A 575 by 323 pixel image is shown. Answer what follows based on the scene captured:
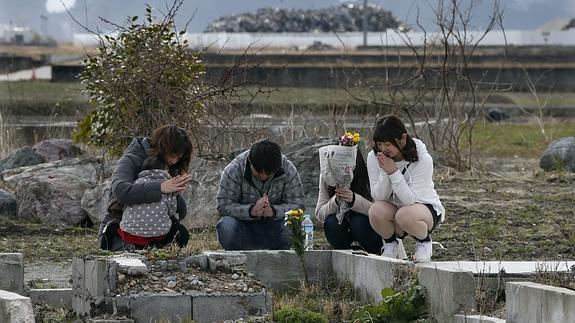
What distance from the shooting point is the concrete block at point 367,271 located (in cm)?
834

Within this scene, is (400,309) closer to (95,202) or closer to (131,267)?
(131,267)

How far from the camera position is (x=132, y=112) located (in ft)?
43.8

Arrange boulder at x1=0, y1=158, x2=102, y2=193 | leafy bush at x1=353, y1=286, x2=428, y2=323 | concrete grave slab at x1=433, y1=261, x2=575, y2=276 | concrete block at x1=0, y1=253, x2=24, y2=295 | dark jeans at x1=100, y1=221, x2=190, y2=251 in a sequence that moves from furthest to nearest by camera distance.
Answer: boulder at x1=0, y1=158, x2=102, y2=193 < dark jeans at x1=100, y1=221, x2=190, y2=251 < concrete block at x1=0, y1=253, x2=24, y2=295 < concrete grave slab at x1=433, y1=261, x2=575, y2=276 < leafy bush at x1=353, y1=286, x2=428, y2=323

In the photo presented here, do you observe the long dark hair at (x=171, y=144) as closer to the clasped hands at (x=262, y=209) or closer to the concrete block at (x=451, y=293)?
the clasped hands at (x=262, y=209)

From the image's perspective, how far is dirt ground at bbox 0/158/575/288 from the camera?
1085cm

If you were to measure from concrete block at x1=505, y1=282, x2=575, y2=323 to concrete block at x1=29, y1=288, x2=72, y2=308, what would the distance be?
10.5 feet

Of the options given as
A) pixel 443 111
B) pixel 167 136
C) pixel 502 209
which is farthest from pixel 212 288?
pixel 443 111

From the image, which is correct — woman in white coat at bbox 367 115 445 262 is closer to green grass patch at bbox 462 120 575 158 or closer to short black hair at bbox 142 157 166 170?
short black hair at bbox 142 157 166 170

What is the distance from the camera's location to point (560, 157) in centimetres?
1769

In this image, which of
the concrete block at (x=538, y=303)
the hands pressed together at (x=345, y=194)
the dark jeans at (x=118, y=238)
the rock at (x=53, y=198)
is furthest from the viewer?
the rock at (x=53, y=198)

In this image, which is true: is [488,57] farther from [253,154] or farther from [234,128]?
[253,154]

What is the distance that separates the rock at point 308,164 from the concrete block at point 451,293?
17.2 ft

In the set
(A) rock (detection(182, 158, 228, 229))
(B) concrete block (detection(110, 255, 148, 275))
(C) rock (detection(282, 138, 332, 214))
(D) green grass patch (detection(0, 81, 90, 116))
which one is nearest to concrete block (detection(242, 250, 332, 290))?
(B) concrete block (detection(110, 255, 148, 275))

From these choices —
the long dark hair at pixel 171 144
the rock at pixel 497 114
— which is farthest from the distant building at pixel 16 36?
the long dark hair at pixel 171 144
